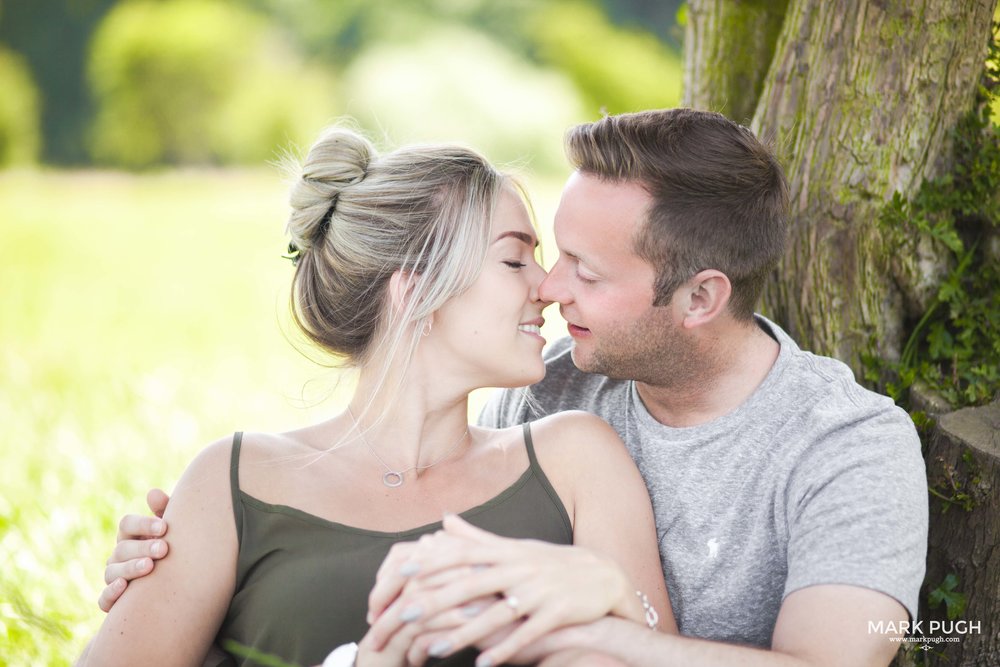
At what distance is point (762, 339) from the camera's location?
240cm

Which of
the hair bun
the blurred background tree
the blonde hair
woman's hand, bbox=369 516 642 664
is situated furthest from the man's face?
the blurred background tree

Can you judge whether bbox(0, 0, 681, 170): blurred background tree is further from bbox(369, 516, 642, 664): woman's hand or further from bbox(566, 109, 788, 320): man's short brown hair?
bbox(369, 516, 642, 664): woman's hand

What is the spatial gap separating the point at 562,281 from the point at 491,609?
88 centimetres

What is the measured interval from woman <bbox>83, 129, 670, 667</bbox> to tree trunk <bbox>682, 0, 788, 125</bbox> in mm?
955

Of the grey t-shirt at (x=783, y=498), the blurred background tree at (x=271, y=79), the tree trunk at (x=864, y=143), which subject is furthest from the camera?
the blurred background tree at (x=271, y=79)

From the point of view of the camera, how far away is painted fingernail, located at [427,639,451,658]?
1779mm

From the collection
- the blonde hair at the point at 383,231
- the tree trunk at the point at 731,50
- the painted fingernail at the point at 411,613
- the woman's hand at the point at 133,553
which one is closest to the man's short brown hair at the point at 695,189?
the blonde hair at the point at 383,231

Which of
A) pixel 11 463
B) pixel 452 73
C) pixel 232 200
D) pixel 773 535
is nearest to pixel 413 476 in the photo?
pixel 773 535

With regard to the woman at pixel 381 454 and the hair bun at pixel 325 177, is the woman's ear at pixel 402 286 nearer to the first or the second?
the woman at pixel 381 454

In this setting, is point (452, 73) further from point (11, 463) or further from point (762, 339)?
point (762, 339)

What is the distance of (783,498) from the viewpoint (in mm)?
2137

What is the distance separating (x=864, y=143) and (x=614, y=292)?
33.7 inches

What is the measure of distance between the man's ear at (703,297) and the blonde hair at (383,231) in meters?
0.50

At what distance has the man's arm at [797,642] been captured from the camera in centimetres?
184
